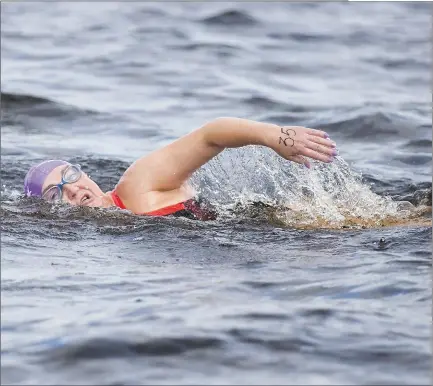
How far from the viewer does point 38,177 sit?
8.36m

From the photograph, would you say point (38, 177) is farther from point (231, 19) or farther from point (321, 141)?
point (231, 19)

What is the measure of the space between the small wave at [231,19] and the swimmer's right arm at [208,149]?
497 inches

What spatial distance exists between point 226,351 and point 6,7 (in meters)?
18.2

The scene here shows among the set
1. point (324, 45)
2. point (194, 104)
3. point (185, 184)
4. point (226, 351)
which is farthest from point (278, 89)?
point (226, 351)

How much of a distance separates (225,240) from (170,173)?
2.98 feet

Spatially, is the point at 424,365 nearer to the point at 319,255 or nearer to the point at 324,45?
the point at 319,255

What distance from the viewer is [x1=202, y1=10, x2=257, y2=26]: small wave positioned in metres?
20.3

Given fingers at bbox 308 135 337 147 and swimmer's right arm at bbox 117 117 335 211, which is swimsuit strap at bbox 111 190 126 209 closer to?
swimmer's right arm at bbox 117 117 335 211

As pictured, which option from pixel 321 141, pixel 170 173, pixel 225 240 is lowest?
pixel 225 240

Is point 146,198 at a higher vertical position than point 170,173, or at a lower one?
lower

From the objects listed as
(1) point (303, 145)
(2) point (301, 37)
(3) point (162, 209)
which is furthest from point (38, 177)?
(2) point (301, 37)

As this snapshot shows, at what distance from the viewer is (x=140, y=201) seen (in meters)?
7.85

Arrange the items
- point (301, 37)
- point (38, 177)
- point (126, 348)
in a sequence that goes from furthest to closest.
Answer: point (301, 37)
point (38, 177)
point (126, 348)

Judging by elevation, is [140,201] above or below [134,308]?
above
